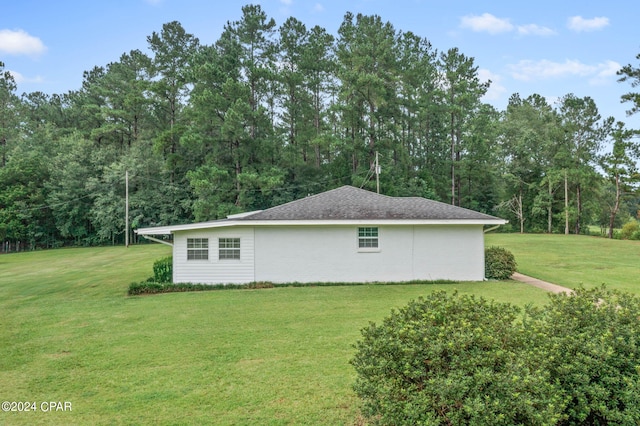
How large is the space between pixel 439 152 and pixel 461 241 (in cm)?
2708

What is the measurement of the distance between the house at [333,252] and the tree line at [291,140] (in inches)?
635

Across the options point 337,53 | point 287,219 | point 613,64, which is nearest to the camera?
point 287,219

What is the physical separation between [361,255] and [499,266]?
210 inches

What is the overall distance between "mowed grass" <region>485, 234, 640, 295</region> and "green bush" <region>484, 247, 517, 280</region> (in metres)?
1.43

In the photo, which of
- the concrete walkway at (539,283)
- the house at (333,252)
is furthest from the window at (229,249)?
the concrete walkway at (539,283)

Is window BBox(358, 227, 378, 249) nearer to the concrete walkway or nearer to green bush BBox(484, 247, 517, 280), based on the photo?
green bush BBox(484, 247, 517, 280)

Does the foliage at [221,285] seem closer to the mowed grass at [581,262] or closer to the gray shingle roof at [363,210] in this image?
the gray shingle roof at [363,210]

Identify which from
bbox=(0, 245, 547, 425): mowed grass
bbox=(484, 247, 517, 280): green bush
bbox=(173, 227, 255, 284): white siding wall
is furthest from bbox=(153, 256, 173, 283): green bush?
bbox=(484, 247, 517, 280): green bush

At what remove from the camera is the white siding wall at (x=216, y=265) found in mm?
13352

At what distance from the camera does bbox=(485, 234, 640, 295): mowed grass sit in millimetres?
12779

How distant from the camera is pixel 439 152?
3841 centimetres

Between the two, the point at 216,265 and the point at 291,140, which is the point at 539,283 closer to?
the point at 216,265

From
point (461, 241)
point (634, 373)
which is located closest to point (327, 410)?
point (634, 373)

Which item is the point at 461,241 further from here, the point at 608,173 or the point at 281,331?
the point at 608,173
